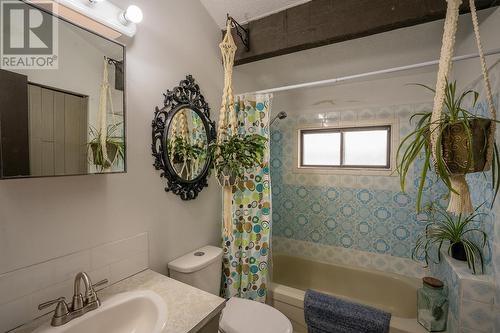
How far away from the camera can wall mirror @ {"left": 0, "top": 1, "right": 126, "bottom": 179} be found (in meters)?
0.83

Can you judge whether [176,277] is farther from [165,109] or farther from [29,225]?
[165,109]

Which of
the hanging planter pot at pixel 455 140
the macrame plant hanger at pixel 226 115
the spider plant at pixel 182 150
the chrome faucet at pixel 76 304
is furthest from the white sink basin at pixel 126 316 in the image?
the hanging planter pot at pixel 455 140

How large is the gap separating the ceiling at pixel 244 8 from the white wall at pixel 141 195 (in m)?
0.08

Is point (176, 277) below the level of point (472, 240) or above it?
below

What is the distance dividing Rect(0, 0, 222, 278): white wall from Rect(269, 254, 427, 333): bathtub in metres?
0.81

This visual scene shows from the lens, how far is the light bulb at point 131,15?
3.86 feet

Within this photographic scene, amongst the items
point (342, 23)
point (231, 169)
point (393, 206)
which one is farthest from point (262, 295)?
point (342, 23)

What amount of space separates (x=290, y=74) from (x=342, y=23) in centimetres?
93

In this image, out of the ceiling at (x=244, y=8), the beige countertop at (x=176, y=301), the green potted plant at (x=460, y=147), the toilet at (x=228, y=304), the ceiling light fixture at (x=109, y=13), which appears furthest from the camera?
the ceiling at (x=244, y=8)

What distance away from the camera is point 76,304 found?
0.94m

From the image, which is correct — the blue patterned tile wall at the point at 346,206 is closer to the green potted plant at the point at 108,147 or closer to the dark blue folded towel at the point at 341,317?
the dark blue folded towel at the point at 341,317

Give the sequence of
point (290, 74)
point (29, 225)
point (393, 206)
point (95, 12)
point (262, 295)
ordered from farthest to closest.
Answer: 1. point (290, 74)
2. point (393, 206)
3. point (262, 295)
4. point (95, 12)
5. point (29, 225)

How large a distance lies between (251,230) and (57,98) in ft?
4.86

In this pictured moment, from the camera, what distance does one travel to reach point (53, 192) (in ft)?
3.26
